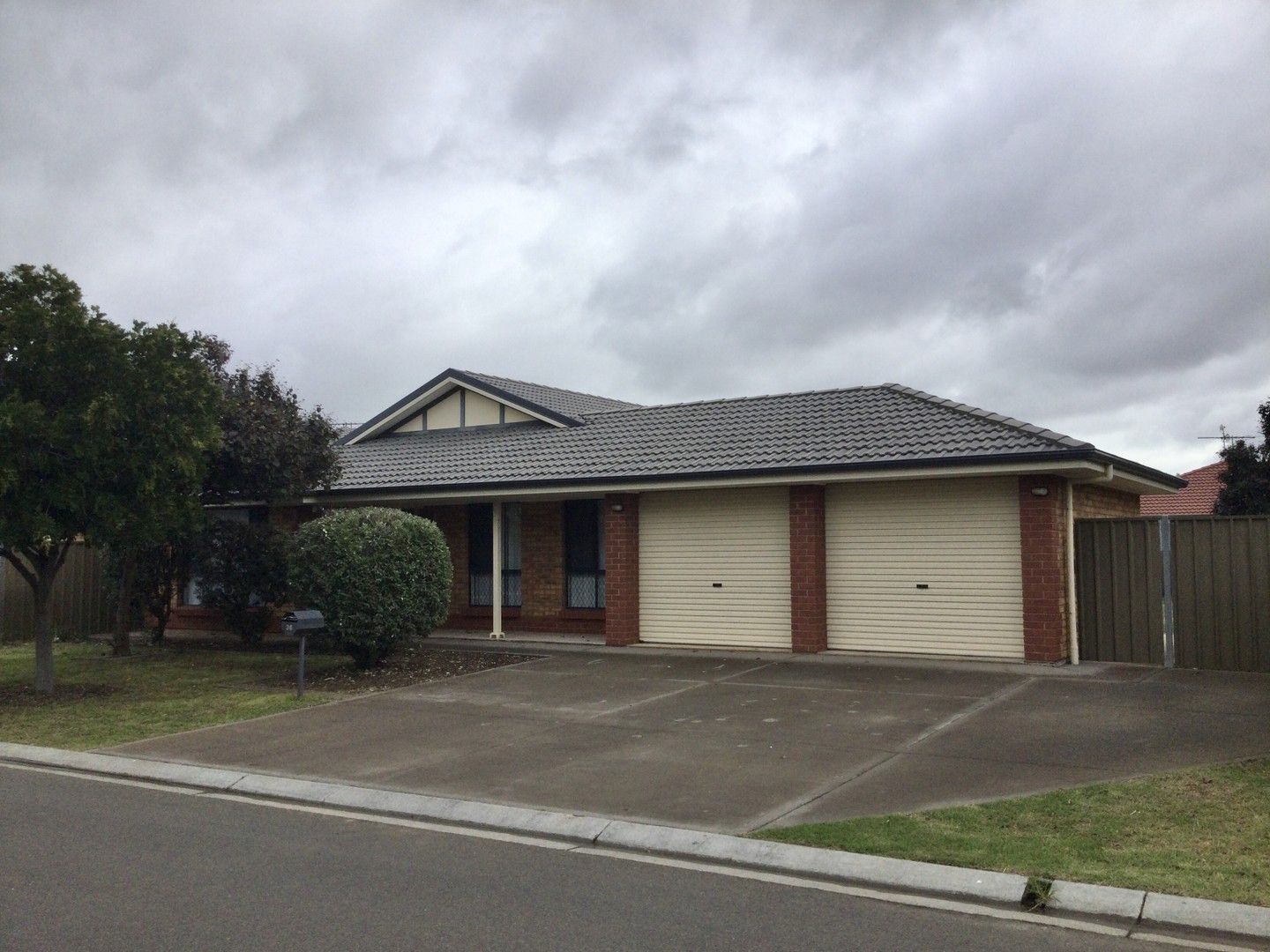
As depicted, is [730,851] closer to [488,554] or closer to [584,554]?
[584,554]

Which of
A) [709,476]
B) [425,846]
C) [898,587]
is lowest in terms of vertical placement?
[425,846]

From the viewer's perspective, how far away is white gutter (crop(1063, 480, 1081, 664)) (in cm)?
1520

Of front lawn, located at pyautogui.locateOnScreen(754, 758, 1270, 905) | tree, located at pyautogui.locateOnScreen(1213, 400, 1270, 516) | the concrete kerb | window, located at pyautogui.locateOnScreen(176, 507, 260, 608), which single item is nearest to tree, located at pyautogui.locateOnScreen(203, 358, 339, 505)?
window, located at pyautogui.locateOnScreen(176, 507, 260, 608)

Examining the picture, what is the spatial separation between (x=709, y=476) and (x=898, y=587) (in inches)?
128

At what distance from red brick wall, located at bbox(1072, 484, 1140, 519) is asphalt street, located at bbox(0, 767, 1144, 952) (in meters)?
10.9

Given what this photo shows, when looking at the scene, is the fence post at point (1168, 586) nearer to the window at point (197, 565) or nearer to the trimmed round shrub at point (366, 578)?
the trimmed round shrub at point (366, 578)

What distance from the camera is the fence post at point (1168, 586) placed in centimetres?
1480

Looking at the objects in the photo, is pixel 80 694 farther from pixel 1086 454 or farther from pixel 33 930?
pixel 1086 454

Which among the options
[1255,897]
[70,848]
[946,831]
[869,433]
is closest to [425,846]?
[70,848]

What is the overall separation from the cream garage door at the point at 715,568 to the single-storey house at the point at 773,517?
31 mm

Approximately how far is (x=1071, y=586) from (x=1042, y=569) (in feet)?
2.51

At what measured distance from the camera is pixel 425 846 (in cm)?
754

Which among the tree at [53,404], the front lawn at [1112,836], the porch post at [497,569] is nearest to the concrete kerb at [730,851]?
the front lawn at [1112,836]

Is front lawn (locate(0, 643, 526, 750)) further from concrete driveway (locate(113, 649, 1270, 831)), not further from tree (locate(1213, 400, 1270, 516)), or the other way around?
tree (locate(1213, 400, 1270, 516))
